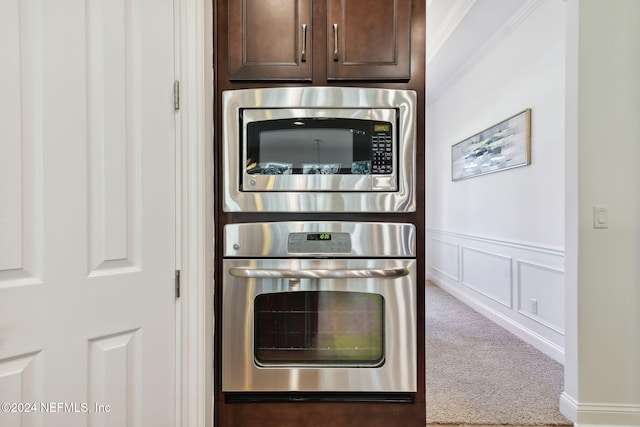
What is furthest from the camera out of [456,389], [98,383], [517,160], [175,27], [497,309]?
[497,309]

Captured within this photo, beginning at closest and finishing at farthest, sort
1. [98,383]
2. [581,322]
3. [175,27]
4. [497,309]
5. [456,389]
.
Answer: [98,383] → [175,27] → [581,322] → [456,389] → [497,309]

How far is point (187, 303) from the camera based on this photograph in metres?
1.15

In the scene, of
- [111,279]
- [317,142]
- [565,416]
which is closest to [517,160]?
[565,416]

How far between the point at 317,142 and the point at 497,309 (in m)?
2.96

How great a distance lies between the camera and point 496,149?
3.18 meters

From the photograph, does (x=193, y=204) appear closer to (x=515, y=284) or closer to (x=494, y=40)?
(x=515, y=284)

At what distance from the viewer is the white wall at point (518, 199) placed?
7.91 ft

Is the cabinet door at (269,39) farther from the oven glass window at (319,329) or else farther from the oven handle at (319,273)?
the oven glass window at (319,329)

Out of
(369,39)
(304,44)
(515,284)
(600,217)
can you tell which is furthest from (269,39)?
(515,284)

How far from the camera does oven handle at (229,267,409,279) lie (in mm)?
1203

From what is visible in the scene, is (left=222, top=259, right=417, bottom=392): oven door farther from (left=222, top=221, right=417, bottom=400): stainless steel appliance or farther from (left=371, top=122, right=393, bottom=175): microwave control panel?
(left=371, top=122, right=393, bottom=175): microwave control panel

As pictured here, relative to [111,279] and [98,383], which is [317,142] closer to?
[111,279]

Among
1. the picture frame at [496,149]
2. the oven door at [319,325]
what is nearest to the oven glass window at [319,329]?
the oven door at [319,325]

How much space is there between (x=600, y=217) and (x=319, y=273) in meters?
1.48
